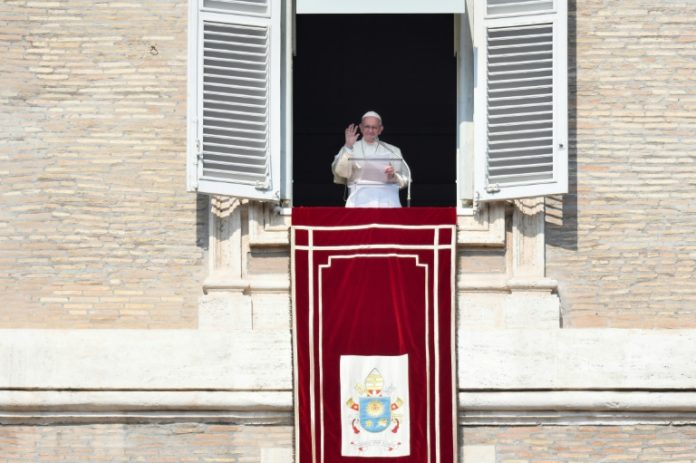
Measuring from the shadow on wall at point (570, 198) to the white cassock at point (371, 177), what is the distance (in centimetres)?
96

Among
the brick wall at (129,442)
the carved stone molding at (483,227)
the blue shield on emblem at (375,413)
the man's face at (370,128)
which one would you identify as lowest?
the brick wall at (129,442)

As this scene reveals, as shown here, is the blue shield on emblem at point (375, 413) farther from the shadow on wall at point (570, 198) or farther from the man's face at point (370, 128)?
the man's face at point (370, 128)

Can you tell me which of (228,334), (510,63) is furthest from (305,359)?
(510,63)

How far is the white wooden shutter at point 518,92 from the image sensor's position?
13.4 meters

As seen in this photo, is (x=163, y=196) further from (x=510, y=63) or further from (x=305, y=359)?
(x=510, y=63)

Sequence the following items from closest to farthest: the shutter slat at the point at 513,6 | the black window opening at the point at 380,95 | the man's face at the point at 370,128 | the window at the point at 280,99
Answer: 1. the window at the point at 280,99
2. the shutter slat at the point at 513,6
3. the man's face at the point at 370,128
4. the black window opening at the point at 380,95

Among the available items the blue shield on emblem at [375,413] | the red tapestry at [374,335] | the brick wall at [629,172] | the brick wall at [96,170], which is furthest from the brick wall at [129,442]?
the brick wall at [629,172]

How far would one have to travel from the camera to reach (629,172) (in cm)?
1365

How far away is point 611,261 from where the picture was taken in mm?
13586

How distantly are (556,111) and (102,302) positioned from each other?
9.69ft

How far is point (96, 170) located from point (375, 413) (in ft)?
7.41

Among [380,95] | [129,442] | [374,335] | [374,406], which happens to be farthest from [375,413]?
[380,95]

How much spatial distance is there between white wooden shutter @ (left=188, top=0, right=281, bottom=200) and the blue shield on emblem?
1.34 metres

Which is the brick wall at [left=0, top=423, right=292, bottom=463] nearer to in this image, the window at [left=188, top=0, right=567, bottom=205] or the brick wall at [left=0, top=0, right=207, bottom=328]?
the brick wall at [left=0, top=0, right=207, bottom=328]
